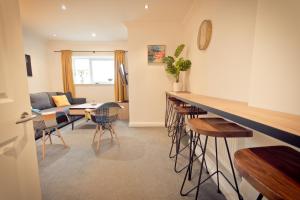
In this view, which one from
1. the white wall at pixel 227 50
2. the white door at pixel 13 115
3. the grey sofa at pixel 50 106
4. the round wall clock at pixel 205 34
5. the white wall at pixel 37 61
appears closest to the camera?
the white door at pixel 13 115

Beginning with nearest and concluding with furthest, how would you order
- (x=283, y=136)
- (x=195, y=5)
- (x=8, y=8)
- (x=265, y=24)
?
(x=283, y=136) → (x=8, y=8) → (x=265, y=24) → (x=195, y=5)

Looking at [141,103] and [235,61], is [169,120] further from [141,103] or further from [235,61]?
[235,61]

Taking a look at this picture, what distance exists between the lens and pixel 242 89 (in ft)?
4.85

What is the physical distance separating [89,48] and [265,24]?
17.3ft

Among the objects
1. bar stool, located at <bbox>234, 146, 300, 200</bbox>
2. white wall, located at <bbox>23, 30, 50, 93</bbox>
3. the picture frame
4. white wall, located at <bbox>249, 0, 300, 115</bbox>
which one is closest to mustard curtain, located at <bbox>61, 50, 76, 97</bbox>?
white wall, located at <bbox>23, 30, 50, 93</bbox>

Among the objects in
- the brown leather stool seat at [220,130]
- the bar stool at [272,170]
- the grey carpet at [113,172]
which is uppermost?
the bar stool at [272,170]

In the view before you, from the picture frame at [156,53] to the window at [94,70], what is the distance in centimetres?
229

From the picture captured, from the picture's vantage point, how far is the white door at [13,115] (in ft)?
2.76

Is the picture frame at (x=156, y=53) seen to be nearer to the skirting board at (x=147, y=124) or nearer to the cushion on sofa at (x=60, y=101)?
the skirting board at (x=147, y=124)

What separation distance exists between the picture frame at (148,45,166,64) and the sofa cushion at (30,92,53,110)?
3.14 m

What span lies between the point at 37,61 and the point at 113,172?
4592mm

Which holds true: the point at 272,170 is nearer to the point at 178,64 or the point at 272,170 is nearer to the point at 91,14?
the point at 178,64

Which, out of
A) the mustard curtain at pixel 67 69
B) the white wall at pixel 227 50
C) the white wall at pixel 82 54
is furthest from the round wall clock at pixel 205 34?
the mustard curtain at pixel 67 69

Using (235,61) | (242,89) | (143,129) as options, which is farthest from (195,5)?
(143,129)
